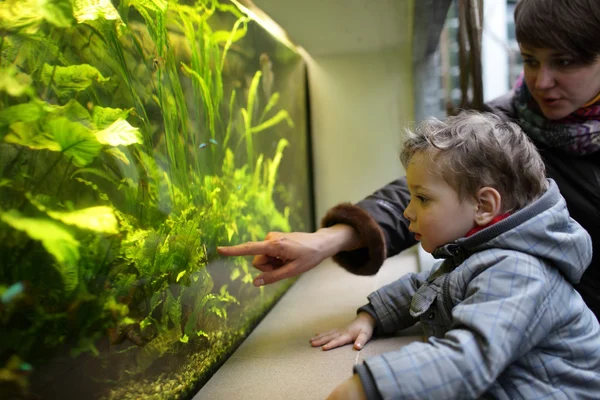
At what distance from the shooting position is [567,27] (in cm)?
120

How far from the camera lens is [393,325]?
1476mm

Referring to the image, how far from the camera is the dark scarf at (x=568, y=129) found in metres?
1.31

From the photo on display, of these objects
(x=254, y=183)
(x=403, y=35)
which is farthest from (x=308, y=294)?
(x=403, y=35)

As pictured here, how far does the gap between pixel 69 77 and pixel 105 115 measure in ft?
0.37

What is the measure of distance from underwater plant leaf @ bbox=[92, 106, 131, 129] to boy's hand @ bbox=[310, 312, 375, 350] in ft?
2.95

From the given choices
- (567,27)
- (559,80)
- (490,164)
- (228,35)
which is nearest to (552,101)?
(559,80)

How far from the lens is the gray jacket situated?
0.81m

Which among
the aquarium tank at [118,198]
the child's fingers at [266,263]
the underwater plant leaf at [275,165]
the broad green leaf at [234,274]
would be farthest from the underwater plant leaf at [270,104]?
the child's fingers at [266,263]

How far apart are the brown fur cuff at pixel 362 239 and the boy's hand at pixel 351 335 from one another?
0.51 ft

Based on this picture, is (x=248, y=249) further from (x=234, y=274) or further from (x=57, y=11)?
(x=57, y=11)

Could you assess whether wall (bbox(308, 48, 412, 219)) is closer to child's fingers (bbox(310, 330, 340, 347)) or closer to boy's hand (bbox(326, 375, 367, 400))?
child's fingers (bbox(310, 330, 340, 347))

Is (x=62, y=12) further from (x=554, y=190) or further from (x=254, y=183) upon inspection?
(x=254, y=183)

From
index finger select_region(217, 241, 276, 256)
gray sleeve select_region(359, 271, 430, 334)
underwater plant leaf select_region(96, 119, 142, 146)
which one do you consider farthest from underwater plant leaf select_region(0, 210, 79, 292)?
gray sleeve select_region(359, 271, 430, 334)

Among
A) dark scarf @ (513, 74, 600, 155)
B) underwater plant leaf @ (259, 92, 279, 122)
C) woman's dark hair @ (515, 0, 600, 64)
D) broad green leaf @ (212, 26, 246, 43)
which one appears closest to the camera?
woman's dark hair @ (515, 0, 600, 64)
